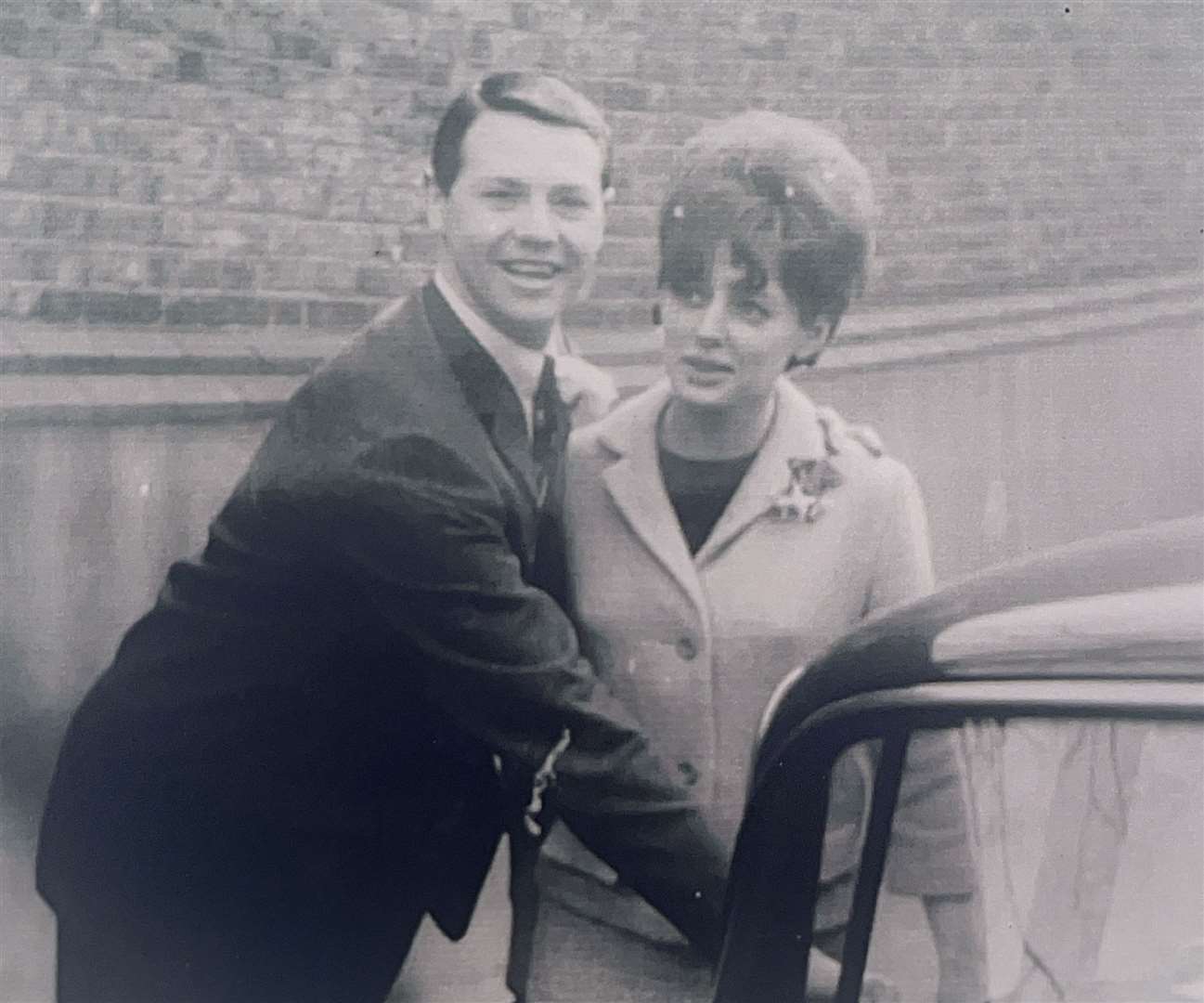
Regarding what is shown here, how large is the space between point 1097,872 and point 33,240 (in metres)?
2.20

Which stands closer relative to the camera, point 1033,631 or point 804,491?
point 1033,631

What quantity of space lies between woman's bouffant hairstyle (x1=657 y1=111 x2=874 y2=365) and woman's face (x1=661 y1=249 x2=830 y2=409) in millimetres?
18

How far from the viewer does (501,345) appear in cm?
264

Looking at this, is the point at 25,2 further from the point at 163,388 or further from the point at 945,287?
the point at 945,287

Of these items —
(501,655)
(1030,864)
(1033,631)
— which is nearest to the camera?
(1033,631)

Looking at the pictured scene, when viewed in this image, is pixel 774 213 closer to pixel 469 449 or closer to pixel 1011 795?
pixel 469 449

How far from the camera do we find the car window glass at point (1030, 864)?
186 centimetres

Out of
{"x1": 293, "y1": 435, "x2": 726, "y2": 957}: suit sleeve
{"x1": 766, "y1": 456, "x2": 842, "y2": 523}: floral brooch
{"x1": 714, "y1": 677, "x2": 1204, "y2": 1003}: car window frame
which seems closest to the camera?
{"x1": 714, "y1": 677, "x2": 1204, "y2": 1003}: car window frame

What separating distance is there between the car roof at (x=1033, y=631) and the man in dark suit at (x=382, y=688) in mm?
606

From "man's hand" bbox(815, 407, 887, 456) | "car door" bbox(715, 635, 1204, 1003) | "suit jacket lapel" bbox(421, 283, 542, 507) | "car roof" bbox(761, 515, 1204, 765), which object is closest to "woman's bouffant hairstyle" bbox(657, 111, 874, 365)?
"man's hand" bbox(815, 407, 887, 456)

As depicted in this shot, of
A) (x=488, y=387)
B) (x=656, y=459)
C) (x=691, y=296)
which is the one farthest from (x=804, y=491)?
(x=488, y=387)

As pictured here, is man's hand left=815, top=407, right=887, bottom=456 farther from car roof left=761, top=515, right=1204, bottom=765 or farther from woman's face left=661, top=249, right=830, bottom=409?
car roof left=761, top=515, right=1204, bottom=765

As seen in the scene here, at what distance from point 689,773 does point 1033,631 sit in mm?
883

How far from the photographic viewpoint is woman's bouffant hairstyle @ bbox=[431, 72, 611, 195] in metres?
2.60
